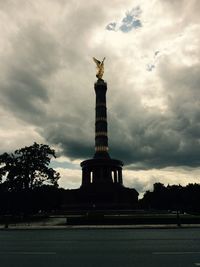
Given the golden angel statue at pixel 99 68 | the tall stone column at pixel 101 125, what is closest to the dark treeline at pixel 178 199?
the tall stone column at pixel 101 125

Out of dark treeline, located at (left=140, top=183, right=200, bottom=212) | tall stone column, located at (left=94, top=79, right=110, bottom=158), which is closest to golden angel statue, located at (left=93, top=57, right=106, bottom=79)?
tall stone column, located at (left=94, top=79, right=110, bottom=158)

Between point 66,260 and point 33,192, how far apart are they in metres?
45.0

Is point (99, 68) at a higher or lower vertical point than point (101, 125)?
higher

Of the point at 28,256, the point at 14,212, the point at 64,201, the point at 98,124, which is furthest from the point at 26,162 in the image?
the point at 28,256

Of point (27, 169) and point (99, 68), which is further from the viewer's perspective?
point (99, 68)

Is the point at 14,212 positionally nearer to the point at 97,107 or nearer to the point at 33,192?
the point at 33,192

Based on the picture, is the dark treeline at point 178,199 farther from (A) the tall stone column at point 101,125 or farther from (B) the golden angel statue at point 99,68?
(B) the golden angel statue at point 99,68

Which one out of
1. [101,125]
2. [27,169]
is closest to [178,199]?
[101,125]

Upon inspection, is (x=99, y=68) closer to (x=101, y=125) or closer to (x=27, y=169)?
(x=101, y=125)

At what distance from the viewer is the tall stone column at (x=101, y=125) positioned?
290ft

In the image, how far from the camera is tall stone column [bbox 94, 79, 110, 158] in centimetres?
8844

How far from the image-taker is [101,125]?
8962 centimetres

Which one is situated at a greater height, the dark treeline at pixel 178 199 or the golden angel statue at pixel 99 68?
the golden angel statue at pixel 99 68

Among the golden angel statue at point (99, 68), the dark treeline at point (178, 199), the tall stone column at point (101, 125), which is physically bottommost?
the dark treeline at point (178, 199)
